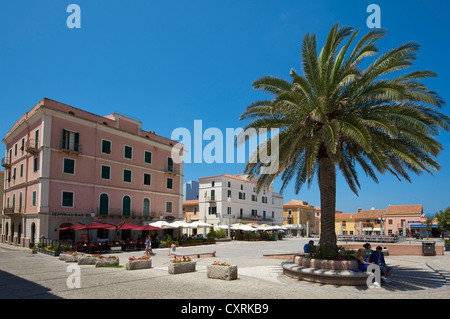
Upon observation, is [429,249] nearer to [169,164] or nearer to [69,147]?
[169,164]

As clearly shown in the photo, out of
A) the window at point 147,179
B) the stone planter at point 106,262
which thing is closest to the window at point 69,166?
the window at point 147,179

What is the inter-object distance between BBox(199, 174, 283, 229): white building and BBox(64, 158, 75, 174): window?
2668 cm

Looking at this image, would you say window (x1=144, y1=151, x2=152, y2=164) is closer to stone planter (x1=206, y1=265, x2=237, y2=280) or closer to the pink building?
the pink building

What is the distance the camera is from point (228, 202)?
5850 centimetres

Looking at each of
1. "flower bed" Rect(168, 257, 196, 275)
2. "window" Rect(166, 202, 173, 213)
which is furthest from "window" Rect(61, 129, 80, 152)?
"flower bed" Rect(168, 257, 196, 275)

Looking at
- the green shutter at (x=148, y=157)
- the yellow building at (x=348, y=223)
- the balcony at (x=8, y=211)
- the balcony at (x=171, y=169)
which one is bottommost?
the yellow building at (x=348, y=223)

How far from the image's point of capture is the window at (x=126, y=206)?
35.6 metres

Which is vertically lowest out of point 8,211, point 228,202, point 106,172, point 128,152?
point 8,211

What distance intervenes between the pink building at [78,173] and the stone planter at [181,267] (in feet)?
65.2

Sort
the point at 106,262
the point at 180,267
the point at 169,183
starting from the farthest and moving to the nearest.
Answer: the point at 169,183 < the point at 106,262 < the point at 180,267

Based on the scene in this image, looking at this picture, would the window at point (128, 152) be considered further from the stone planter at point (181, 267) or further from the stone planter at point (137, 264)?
the stone planter at point (181, 267)

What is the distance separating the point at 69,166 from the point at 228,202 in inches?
1252

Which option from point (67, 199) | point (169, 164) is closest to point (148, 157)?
point (169, 164)

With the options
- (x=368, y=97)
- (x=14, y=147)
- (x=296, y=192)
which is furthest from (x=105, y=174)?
(x=368, y=97)
